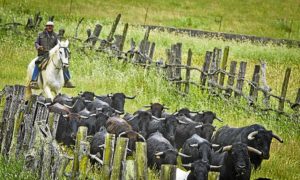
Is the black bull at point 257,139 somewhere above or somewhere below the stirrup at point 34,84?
above

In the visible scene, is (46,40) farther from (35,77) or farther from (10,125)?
(10,125)

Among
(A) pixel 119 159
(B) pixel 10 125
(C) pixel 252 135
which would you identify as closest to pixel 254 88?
(C) pixel 252 135

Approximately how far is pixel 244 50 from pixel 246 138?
18404mm

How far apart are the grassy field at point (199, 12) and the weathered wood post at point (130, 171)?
33591mm

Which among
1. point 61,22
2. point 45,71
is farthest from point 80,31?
point 45,71

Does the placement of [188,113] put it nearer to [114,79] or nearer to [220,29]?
[114,79]

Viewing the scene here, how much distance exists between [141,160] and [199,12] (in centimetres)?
4258

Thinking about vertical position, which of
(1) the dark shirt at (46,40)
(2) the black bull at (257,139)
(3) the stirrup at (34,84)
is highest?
(1) the dark shirt at (46,40)

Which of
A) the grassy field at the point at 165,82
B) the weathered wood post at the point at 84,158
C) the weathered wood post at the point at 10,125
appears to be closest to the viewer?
the weathered wood post at the point at 84,158

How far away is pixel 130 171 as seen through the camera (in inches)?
325

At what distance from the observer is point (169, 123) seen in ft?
48.0

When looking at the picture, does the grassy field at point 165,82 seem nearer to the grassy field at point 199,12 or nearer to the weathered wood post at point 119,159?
the weathered wood post at point 119,159

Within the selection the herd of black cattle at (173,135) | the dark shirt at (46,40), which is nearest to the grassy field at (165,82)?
the herd of black cattle at (173,135)

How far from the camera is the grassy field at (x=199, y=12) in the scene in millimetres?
44312
